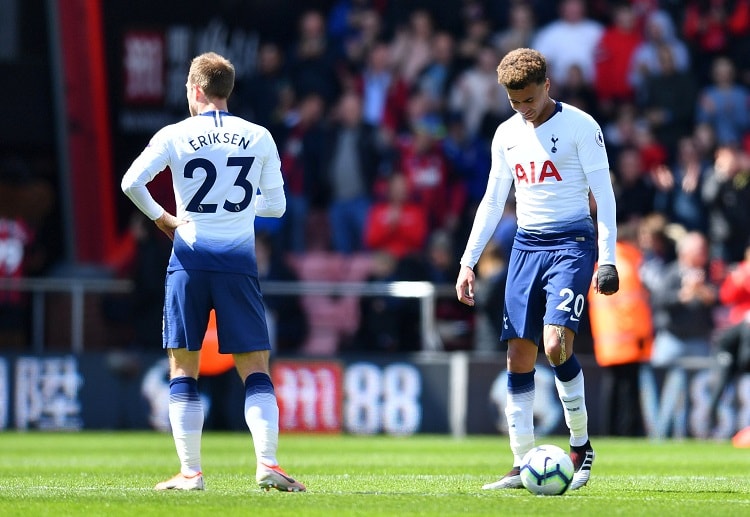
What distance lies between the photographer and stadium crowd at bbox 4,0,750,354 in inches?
702

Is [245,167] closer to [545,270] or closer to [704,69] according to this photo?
[545,270]

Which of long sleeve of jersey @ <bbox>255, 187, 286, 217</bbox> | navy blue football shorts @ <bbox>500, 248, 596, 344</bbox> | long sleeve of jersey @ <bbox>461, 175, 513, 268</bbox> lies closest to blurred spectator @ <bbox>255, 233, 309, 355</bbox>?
long sleeve of jersey @ <bbox>461, 175, 513, 268</bbox>

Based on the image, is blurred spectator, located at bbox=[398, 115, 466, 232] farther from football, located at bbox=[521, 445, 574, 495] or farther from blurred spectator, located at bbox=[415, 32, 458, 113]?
football, located at bbox=[521, 445, 574, 495]

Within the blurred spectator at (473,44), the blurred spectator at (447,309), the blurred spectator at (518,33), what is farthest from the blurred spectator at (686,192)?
the blurred spectator at (473,44)

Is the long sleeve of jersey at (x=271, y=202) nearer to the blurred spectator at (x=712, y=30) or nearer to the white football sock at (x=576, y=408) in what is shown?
the white football sock at (x=576, y=408)

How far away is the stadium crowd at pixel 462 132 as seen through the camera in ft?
58.5

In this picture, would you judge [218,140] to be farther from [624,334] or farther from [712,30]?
[712,30]

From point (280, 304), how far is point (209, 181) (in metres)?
10.2

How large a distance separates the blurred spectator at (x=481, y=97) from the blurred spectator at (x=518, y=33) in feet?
0.78

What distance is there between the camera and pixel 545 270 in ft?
28.5

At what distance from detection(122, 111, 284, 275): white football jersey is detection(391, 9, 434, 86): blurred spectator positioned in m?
12.1

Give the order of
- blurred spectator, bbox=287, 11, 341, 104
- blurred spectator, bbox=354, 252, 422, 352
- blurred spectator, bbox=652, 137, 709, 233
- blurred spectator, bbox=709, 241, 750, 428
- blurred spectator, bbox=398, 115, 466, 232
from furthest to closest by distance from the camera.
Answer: blurred spectator, bbox=287, 11, 341, 104 → blurred spectator, bbox=398, 115, 466, 232 → blurred spectator, bbox=652, 137, 709, 233 → blurred spectator, bbox=354, 252, 422, 352 → blurred spectator, bbox=709, 241, 750, 428

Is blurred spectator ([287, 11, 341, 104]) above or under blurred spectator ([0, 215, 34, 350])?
above

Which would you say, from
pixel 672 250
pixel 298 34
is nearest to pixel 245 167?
pixel 672 250
